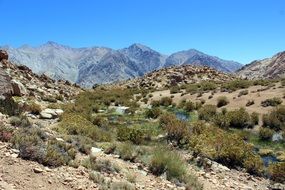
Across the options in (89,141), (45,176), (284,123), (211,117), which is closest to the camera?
(45,176)

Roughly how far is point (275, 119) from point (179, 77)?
4110 centimetres

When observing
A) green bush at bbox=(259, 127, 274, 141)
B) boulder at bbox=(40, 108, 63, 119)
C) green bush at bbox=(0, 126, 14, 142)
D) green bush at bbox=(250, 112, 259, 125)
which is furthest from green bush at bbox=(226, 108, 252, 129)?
green bush at bbox=(0, 126, 14, 142)

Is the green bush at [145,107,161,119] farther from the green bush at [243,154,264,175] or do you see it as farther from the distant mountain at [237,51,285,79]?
the distant mountain at [237,51,285,79]

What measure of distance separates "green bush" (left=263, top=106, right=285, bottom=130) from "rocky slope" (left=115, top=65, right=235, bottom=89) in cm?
3595

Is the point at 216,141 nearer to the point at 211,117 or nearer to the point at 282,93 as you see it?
the point at 211,117

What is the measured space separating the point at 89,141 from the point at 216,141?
5.88m

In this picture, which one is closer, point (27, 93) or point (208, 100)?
point (27, 93)

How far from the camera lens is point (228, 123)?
2806cm

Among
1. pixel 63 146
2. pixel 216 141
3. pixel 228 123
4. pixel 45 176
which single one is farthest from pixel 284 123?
pixel 45 176

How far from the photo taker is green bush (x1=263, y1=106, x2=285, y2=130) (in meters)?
26.9

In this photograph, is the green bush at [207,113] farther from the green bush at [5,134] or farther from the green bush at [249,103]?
the green bush at [5,134]

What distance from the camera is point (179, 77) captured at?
6838cm

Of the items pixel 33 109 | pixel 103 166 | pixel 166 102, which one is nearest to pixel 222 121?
pixel 33 109

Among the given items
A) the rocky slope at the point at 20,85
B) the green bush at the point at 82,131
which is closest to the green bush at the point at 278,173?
the green bush at the point at 82,131
